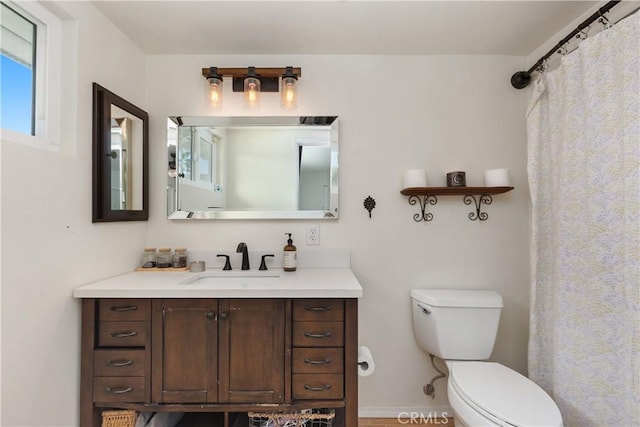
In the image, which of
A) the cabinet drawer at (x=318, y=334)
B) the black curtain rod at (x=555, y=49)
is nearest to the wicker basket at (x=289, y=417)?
the cabinet drawer at (x=318, y=334)

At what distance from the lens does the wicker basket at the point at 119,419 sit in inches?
52.9

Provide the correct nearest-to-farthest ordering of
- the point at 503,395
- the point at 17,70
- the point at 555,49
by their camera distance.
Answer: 1. the point at 17,70
2. the point at 503,395
3. the point at 555,49

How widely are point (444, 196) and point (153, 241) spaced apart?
6.05 feet

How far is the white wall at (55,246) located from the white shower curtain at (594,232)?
221cm

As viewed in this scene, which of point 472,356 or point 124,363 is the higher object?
point 124,363

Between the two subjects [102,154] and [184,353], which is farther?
[102,154]

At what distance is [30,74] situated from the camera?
1.23m

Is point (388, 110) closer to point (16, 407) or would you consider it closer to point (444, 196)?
point (444, 196)

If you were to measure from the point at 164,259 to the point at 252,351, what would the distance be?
2.76 feet

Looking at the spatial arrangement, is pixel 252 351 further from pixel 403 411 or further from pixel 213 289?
pixel 403 411

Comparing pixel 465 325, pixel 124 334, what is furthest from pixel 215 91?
pixel 465 325

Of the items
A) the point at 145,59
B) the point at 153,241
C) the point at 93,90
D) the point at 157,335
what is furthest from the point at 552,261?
the point at 145,59

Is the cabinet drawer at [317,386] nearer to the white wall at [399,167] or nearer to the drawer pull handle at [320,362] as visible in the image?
the drawer pull handle at [320,362]

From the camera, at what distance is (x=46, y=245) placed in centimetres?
119
